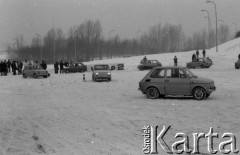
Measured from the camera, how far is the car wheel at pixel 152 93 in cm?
1929

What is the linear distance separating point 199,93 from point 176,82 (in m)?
1.16

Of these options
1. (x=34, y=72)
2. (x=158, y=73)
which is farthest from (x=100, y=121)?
(x=34, y=72)

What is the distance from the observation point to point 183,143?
9211 mm

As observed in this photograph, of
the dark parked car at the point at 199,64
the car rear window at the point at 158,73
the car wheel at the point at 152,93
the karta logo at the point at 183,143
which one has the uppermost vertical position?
the dark parked car at the point at 199,64

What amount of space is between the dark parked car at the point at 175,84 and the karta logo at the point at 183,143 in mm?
7695

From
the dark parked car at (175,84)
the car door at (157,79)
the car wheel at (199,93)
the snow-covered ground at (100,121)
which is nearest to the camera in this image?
the snow-covered ground at (100,121)

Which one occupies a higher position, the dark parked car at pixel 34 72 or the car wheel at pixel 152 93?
the dark parked car at pixel 34 72

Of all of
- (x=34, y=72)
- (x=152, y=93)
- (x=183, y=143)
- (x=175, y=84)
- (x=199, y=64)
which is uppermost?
(x=199, y=64)

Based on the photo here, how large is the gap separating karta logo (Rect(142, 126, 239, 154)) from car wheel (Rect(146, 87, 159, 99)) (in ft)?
27.3

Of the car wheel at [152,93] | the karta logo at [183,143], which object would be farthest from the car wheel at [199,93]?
the karta logo at [183,143]

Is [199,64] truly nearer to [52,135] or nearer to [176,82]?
[176,82]

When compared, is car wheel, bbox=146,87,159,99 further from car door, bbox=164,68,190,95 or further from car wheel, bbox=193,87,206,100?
car wheel, bbox=193,87,206,100

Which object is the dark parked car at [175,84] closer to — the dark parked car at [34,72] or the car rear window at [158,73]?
the car rear window at [158,73]

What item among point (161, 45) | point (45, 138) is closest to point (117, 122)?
point (45, 138)
